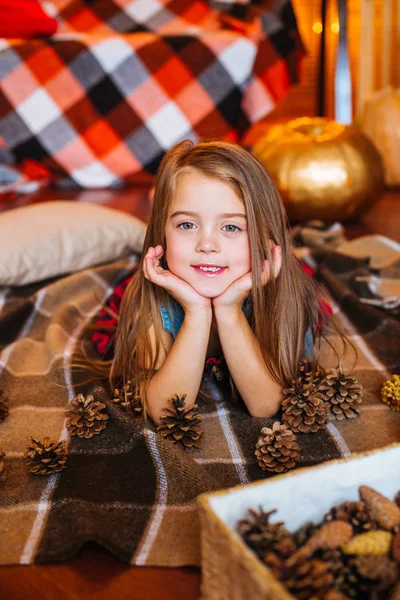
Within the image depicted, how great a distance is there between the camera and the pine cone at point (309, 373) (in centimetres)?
109

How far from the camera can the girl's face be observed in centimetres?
98

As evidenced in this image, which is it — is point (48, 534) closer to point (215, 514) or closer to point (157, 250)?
point (215, 514)

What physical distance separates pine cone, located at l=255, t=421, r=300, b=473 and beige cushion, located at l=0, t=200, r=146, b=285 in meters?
0.80

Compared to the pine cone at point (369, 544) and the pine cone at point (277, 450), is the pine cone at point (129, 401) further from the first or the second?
the pine cone at point (369, 544)

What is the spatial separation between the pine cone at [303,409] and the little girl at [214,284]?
0.03 metres

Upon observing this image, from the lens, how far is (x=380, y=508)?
0.72 meters

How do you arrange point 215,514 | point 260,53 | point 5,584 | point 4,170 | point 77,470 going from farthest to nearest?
point 260,53 < point 4,170 < point 77,470 < point 5,584 < point 215,514

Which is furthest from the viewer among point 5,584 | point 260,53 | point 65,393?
point 260,53

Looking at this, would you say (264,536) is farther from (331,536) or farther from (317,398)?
(317,398)

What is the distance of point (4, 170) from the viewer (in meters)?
2.65

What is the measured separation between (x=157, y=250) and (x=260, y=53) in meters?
2.02

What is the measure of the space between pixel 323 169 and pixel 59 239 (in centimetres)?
89

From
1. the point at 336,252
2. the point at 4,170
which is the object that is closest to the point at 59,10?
the point at 4,170

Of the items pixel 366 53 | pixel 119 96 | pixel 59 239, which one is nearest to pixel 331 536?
pixel 59 239
